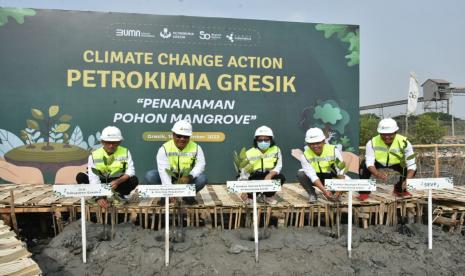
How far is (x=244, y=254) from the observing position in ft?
14.2

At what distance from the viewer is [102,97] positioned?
6898mm

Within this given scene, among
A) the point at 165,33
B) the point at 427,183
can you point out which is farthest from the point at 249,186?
the point at 165,33

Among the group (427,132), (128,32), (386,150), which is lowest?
(386,150)

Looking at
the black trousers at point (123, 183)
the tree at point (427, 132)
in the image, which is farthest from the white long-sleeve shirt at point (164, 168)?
the tree at point (427, 132)

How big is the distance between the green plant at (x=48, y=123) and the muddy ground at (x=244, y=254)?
8.63ft

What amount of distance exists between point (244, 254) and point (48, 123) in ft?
14.3

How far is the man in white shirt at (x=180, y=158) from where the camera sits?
494 centimetres

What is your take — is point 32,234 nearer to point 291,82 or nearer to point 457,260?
point 291,82

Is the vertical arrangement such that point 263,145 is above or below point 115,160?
above

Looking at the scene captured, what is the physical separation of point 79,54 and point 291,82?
3.78m

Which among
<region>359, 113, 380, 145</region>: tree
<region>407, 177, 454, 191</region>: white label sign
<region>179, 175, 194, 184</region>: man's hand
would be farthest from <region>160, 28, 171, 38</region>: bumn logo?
<region>359, 113, 380, 145</region>: tree

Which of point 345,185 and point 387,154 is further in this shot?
point 387,154

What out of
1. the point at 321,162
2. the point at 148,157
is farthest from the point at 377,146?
the point at 148,157

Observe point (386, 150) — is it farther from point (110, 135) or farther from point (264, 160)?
point (110, 135)
